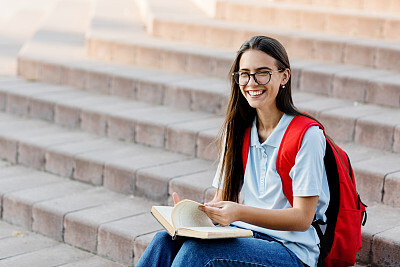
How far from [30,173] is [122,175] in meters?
0.97

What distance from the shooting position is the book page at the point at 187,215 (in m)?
2.76

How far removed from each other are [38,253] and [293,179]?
6.56ft

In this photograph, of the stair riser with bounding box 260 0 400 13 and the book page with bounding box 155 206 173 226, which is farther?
the stair riser with bounding box 260 0 400 13

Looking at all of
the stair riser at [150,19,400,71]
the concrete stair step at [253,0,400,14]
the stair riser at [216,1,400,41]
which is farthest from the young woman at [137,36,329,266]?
the concrete stair step at [253,0,400,14]

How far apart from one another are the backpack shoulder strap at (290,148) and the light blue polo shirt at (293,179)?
2 centimetres

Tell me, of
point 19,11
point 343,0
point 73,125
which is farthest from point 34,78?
point 19,11

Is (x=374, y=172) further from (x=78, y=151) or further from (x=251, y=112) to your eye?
(x=78, y=151)

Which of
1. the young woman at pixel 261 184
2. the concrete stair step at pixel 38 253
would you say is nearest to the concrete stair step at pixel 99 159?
the concrete stair step at pixel 38 253

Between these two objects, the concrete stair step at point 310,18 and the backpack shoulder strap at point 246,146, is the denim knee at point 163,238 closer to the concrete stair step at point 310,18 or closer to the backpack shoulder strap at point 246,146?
the backpack shoulder strap at point 246,146

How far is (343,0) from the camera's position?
745 cm

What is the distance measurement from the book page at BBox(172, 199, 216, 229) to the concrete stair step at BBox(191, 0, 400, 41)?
3.98 meters

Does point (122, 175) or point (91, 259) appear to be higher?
point (122, 175)

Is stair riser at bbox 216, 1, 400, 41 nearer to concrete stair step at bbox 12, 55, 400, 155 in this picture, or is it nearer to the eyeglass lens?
concrete stair step at bbox 12, 55, 400, 155

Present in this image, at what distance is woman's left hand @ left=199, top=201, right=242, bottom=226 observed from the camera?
106 inches
